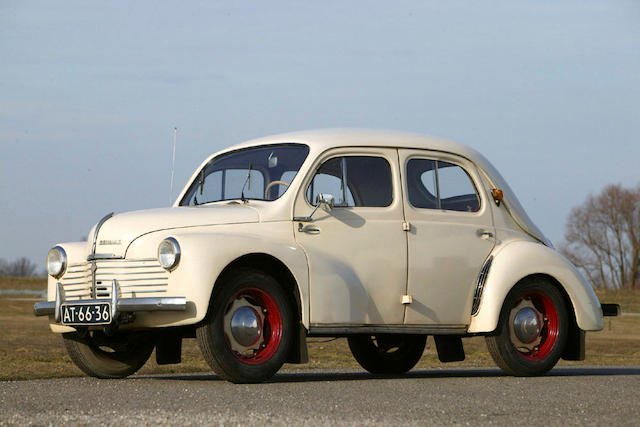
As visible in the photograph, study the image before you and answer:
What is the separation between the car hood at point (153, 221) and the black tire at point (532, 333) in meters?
2.48

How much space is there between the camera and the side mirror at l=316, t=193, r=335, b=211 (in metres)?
8.70

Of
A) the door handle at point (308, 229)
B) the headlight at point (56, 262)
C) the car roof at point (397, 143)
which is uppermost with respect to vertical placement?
the car roof at point (397, 143)

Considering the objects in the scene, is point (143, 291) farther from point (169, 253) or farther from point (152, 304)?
point (169, 253)

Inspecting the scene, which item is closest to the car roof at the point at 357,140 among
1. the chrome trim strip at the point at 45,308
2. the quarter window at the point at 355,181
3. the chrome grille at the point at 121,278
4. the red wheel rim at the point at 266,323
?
the quarter window at the point at 355,181

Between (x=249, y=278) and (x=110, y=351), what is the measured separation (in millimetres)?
1962

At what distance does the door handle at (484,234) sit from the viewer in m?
9.69

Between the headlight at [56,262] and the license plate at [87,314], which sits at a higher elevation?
the headlight at [56,262]

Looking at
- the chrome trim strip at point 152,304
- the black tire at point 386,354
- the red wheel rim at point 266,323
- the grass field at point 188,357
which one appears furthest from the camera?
the grass field at point 188,357

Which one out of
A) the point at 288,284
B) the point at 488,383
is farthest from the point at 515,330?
the point at 288,284

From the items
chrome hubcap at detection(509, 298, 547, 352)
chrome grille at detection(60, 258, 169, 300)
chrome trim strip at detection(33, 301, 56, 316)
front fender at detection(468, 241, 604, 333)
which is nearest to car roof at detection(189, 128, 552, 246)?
front fender at detection(468, 241, 604, 333)

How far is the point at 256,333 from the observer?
8156mm

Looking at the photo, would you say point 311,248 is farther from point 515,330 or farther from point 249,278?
point 515,330

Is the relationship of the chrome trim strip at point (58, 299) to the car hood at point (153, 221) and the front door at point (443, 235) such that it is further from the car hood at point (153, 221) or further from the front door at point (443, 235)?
the front door at point (443, 235)

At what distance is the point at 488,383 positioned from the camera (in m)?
8.52
